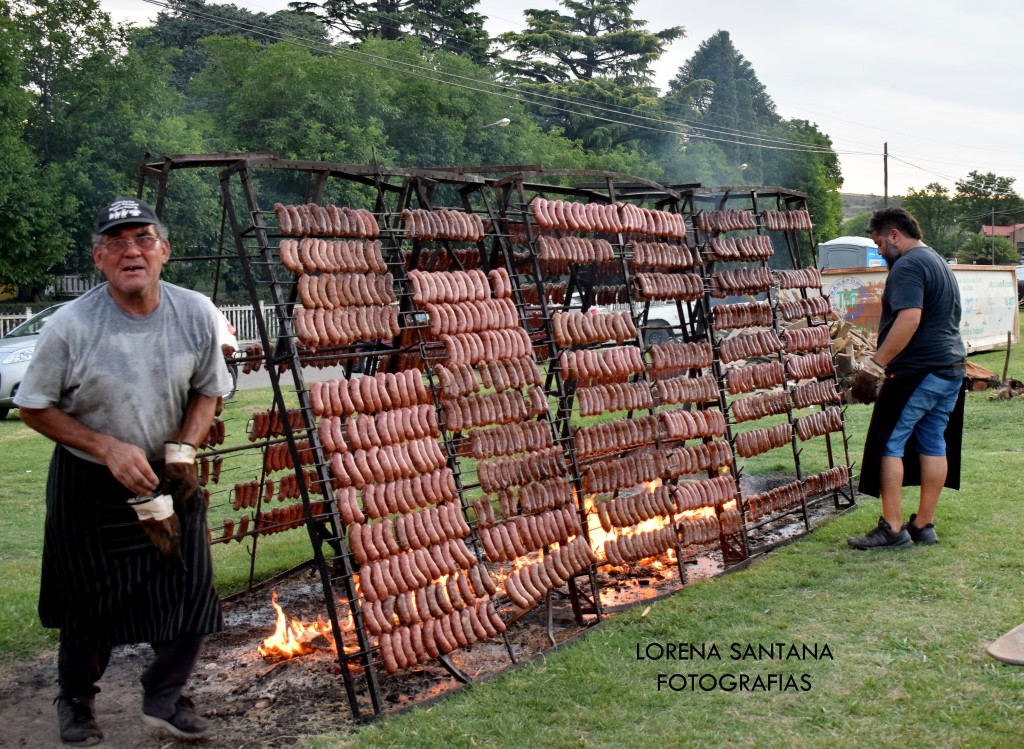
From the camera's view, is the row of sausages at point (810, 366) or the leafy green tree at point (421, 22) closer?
the row of sausages at point (810, 366)

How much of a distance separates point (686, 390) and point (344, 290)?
3.04 m

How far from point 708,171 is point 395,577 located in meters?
55.8

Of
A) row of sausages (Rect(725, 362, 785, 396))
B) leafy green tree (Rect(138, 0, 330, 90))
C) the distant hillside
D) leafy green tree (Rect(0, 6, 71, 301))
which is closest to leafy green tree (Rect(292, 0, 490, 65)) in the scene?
leafy green tree (Rect(138, 0, 330, 90))

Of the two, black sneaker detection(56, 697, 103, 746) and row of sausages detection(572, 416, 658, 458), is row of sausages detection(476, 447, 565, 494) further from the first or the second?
black sneaker detection(56, 697, 103, 746)

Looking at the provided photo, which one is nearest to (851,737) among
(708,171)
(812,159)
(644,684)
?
(644,684)

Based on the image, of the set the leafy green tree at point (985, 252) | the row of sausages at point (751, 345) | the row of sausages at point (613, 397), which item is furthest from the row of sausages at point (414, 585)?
the leafy green tree at point (985, 252)

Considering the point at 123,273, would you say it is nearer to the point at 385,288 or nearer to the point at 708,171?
the point at 385,288

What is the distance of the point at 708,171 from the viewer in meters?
57.8

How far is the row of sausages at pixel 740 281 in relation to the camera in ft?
25.0

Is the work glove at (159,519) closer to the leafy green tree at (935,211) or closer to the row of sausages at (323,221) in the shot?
the row of sausages at (323,221)

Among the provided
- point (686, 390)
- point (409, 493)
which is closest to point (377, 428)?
point (409, 493)

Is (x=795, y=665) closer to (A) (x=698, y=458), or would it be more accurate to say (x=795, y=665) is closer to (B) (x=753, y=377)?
(A) (x=698, y=458)

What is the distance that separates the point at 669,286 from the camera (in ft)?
23.3

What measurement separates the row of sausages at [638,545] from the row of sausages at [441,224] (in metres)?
2.11
